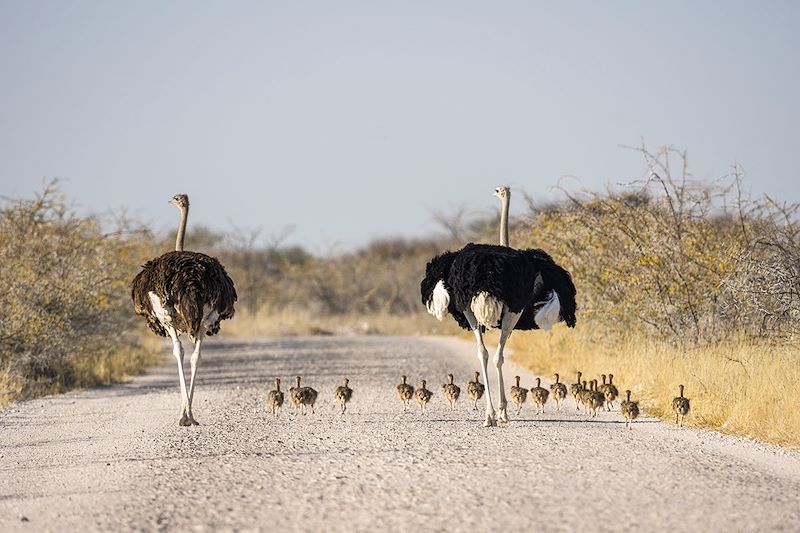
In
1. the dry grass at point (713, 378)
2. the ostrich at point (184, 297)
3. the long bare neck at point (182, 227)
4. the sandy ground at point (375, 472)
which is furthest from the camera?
the long bare neck at point (182, 227)

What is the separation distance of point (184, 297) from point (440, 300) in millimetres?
2979

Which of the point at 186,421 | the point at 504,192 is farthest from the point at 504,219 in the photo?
the point at 186,421

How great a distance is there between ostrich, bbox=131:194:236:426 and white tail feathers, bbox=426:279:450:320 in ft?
8.47

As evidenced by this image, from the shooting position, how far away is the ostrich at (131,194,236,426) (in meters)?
13.7

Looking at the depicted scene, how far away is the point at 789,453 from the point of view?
11406 mm

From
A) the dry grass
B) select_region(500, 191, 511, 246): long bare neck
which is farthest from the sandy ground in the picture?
select_region(500, 191, 511, 246): long bare neck

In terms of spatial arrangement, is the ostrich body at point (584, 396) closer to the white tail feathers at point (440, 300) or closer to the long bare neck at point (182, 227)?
the white tail feathers at point (440, 300)

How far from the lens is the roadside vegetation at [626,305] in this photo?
15172 mm

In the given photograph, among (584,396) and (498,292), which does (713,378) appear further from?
(498,292)

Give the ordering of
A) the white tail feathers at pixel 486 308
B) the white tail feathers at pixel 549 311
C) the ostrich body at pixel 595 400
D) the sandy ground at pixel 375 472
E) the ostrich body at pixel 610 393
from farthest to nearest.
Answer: the ostrich body at pixel 610 393
the ostrich body at pixel 595 400
the white tail feathers at pixel 549 311
the white tail feathers at pixel 486 308
the sandy ground at pixel 375 472

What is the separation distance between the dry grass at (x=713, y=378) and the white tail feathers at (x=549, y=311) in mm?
1935

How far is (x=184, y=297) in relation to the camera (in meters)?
13.7

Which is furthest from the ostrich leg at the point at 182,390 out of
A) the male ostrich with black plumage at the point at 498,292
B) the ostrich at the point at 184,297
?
the male ostrich with black plumage at the point at 498,292

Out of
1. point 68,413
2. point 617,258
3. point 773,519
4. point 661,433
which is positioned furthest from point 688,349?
point 773,519
